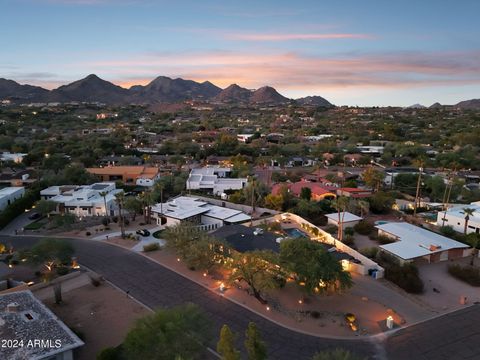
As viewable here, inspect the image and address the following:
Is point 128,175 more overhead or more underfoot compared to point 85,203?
more overhead

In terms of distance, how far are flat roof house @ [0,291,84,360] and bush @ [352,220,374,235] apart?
2680 cm

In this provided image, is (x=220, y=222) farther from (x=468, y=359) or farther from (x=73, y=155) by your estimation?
(x=73, y=155)

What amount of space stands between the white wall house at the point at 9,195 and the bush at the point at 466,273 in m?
45.8

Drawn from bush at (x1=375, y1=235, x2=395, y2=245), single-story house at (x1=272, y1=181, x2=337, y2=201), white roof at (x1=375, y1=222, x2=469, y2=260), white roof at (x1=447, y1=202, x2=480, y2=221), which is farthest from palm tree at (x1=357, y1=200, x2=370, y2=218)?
white roof at (x1=447, y1=202, x2=480, y2=221)

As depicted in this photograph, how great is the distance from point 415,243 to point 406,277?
588 cm

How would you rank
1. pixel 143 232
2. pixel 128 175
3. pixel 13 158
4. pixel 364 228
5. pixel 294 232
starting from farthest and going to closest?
pixel 13 158 → pixel 128 175 → pixel 143 232 → pixel 364 228 → pixel 294 232

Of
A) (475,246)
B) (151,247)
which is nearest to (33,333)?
(151,247)

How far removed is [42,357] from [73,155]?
65448 mm

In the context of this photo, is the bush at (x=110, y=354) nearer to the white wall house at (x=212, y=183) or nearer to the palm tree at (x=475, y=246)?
the palm tree at (x=475, y=246)

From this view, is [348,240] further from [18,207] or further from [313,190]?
[18,207]

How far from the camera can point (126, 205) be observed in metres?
42.4

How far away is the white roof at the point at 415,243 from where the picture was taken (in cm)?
3064

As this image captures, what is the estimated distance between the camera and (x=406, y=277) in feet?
89.6

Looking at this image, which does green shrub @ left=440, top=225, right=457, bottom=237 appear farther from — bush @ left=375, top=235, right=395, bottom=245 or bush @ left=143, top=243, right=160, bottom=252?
bush @ left=143, top=243, right=160, bottom=252
